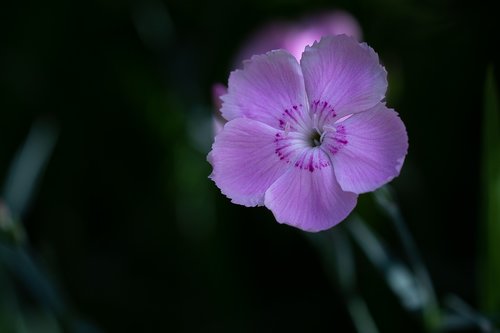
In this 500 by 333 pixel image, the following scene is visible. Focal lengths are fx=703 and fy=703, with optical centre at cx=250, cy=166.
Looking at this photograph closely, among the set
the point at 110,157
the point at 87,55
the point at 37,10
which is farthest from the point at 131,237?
the point at 37,10

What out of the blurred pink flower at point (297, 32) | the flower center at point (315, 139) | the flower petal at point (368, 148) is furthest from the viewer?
the blurred pink flower at point (297, 32)

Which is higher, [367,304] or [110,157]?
[110,157]

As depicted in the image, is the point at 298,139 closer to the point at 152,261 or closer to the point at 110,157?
the point at 152,261

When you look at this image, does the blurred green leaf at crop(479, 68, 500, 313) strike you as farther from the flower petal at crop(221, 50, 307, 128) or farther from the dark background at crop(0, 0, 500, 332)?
the dark background at crop(0, 0, 500, 332)

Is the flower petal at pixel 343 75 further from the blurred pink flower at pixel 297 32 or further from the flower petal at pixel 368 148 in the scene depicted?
the blurred pink flower at pixel 297 32

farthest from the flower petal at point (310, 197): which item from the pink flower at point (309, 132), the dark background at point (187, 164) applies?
the dark background at point (187, 164)
